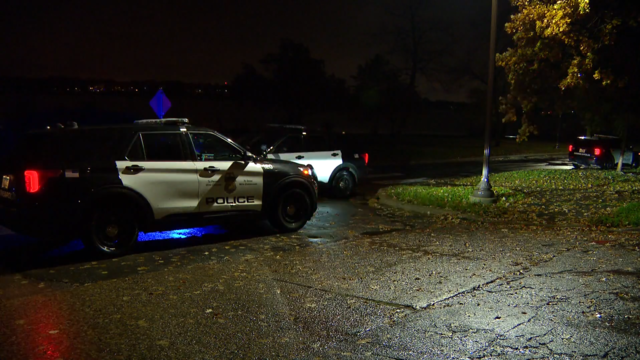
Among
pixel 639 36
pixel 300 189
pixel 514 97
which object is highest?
pixel 639 36

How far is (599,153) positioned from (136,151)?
20.6 m

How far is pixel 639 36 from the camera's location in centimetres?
1371

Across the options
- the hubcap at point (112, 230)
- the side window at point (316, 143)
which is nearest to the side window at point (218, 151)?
the hubcap at point (112, 230)

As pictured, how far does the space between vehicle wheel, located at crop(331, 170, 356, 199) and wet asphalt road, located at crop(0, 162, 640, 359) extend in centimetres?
506

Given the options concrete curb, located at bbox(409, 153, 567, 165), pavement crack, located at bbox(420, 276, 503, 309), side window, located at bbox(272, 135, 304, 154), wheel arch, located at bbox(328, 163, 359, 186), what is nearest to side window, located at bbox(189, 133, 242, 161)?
side window, located at bbox(272, 135, 304, 154)

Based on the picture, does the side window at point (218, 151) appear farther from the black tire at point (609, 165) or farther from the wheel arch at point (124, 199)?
the black tire at point (609, 165)

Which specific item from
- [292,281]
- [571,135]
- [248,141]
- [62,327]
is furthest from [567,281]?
[571,135]

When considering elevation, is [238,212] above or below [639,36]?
below

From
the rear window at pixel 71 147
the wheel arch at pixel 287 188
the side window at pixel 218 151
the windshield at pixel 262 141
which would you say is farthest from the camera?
the windshield at pixel 262 141

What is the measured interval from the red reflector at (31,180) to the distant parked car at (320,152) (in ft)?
20.7

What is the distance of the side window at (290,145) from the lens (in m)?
13.9

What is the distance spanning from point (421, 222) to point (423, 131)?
142 ft

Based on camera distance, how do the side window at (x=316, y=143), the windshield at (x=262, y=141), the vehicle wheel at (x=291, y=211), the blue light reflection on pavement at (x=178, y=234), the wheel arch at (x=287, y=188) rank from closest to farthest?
1. the blue light reflection on pavement at (x=178, y=234)
2. the wheel arch at (x=287, y=188)
3. the vehicle wheel at (x=291, y=211)
4. the windshield at (x=262, y=141)
5. the side window at (x=316, y=143)

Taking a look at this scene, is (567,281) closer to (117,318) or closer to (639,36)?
(117,318)
